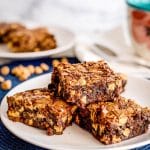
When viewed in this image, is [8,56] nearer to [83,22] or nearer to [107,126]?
[107,126]

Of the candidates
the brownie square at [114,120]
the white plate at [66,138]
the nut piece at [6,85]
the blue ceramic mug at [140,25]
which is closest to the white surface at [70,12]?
the blue ceramic mug at [140,25]

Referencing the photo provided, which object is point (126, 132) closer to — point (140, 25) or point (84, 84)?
point (84, 84)

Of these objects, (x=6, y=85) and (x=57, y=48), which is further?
(x=57, y=48)

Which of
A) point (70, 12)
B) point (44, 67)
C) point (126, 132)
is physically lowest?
point (70, 12)

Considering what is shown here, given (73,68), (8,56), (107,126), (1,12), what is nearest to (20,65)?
(8,56)

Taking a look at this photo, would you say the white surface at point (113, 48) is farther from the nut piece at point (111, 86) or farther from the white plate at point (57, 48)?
the nut piece at point (111, 86)

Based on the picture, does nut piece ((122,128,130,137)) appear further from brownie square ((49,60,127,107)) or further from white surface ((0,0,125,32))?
white surface ((0,0,125,32))

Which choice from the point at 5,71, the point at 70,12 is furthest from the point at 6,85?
the point at 70,12
